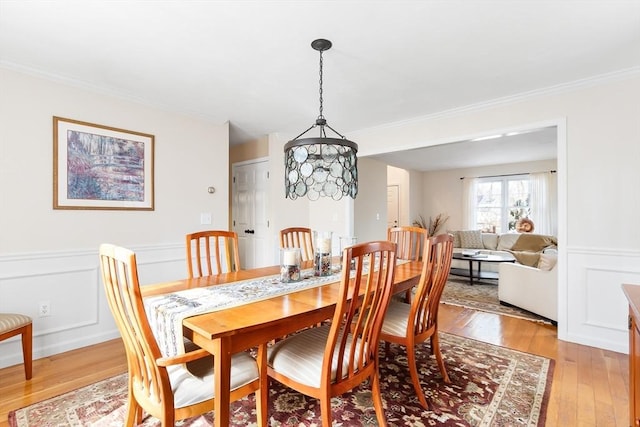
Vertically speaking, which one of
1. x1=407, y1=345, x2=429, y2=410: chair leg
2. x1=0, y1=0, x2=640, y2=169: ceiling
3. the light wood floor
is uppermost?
x1=0, y1=0, x2=640, y2=169: ceiling

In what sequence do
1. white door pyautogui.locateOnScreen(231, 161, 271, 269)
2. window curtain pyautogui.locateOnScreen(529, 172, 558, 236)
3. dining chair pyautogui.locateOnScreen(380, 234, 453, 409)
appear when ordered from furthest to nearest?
1. window curtain pyautogui.locateOnScreen(529, 172, 558, 236)
2. white door pyautogui.locateOnScreen(231, 161, 271, 269)
3. dining chair pyautogui.locateOnScreen(380, 234, 453, 409)

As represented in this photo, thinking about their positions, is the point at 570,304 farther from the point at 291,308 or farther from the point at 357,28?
the point at 357,28

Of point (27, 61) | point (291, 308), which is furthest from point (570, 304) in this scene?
point (27, 61)

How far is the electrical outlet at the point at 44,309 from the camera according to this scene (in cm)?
253

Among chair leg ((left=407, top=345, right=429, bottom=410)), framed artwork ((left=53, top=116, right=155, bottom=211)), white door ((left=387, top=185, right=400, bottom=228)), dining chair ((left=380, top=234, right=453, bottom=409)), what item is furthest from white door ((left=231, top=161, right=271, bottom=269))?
white door ((left=387, top=185, right=400, bottom=228))

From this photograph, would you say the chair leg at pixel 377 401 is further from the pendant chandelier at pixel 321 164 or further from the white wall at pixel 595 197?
the white wall at pixel 595 197

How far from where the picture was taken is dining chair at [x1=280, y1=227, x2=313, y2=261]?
287cm

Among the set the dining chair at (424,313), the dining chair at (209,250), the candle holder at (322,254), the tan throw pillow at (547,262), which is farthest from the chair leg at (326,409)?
the tan throw pillow at (547,262)

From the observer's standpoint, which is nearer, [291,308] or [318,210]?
[291,308]

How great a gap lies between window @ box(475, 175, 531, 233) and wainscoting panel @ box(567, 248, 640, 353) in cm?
432

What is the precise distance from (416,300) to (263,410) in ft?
3.33

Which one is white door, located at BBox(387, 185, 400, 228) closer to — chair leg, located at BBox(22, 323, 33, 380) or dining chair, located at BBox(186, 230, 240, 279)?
dining chair, located at BBox(186, 230, 240, 279)

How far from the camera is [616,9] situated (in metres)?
1.76

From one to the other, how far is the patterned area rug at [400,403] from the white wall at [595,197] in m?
0.77
